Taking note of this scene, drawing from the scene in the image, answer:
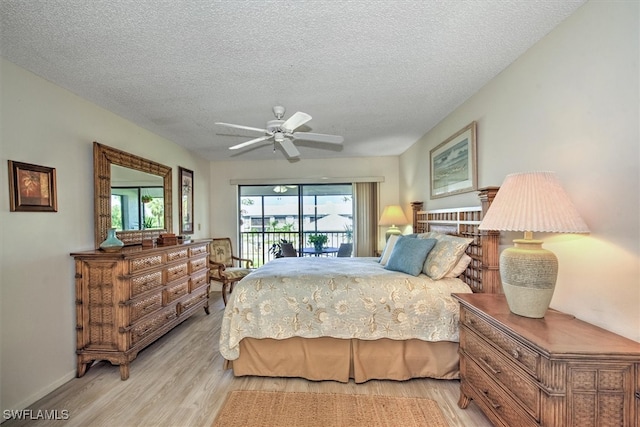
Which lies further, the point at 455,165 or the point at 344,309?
the point at 455,165

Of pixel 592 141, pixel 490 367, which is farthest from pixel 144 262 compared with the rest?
pixel 592 141

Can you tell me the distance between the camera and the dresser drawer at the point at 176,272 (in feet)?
9.93

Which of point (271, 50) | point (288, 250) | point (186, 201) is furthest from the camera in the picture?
point (288, 250)

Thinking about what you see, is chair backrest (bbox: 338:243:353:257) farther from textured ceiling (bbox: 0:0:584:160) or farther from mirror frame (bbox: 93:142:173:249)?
mirror frame (bbox: 93:142:173:249)

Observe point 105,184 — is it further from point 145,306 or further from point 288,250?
point 288,250

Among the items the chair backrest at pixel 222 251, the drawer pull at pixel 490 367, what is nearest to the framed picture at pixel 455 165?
the drawer pull at pixel 490 367

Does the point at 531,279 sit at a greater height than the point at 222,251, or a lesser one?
greater

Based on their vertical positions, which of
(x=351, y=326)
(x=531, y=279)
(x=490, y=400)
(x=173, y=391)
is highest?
(x=531, y=279)

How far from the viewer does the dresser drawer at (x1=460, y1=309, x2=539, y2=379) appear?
1290mm

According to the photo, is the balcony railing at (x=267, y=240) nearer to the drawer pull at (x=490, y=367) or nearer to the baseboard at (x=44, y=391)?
the baseboard at (x=44, y=391)

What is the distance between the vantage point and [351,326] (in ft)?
7.47

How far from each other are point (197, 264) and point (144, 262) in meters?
1.08

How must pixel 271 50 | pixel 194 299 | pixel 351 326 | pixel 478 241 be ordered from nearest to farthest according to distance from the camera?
pixel 271 50
pixel 351 326
pixel 478 241
pixel 194 299

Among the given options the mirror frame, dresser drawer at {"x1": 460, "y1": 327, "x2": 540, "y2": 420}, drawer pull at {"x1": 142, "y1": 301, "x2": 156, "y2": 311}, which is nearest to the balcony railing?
the mirror frame
